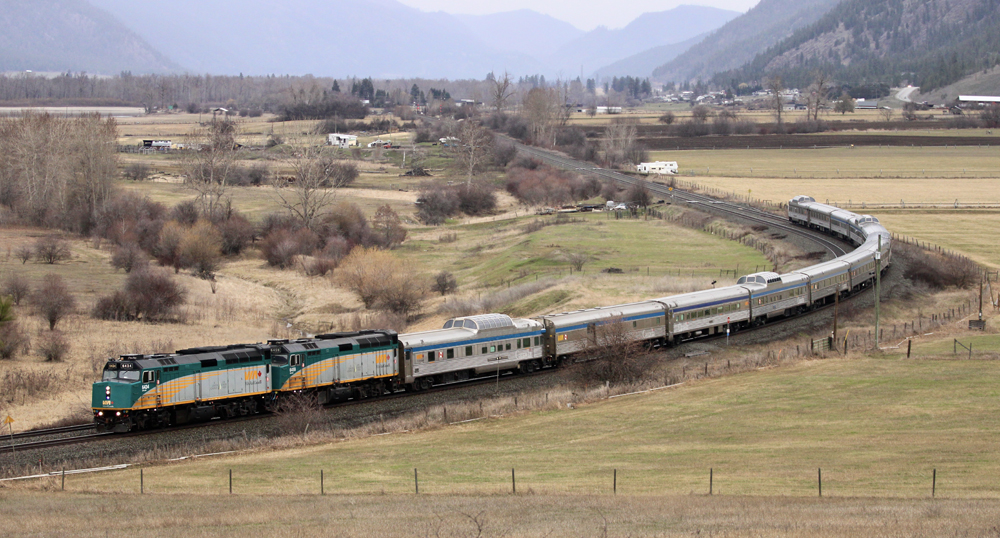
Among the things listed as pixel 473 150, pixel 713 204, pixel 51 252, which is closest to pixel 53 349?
pixel 51 252

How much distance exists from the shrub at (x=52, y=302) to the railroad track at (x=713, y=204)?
63866mm

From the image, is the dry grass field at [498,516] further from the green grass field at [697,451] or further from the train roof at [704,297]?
the train roof at [704,297]

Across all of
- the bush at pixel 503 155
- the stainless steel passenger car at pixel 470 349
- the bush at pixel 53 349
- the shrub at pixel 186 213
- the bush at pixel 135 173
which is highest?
the bush at pixel 503 155

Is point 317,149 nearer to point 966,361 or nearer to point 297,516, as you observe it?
point 966,361

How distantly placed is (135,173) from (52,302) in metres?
98.9

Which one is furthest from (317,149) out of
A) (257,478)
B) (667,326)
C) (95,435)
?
(257,478)

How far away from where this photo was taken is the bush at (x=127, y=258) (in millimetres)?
82562

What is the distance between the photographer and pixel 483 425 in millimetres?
38094

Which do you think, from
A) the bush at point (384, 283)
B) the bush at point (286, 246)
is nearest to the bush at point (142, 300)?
the bush at point (384, 283)

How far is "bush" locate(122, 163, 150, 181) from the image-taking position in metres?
149

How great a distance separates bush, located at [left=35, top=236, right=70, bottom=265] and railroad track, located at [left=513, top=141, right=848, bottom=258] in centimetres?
7395

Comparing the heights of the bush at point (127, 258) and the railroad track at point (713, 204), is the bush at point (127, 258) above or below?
below

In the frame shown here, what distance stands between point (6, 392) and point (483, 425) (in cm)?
2450

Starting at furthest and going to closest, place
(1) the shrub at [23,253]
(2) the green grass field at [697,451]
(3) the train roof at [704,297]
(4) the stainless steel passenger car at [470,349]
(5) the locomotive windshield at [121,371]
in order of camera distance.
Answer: (1) the shrub at [23,253]
(3) the train roof at [704,297]
(4) the stainless steel passenger car at [470,349]
(5) the locomotive windshield at [121,371]
(2) the green grass field at [697,451]
